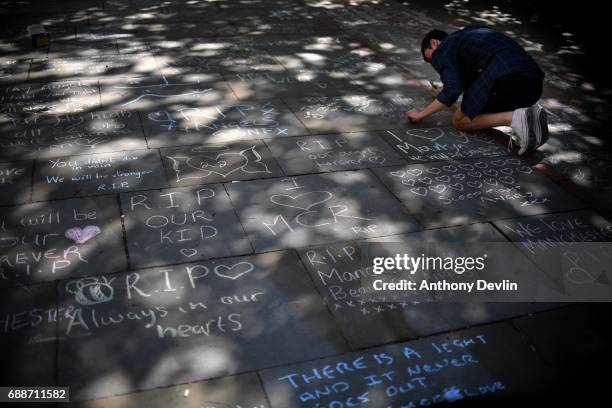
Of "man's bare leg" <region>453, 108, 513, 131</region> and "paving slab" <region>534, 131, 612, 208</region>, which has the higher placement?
"man's bare leg" <region>453, 108, 513, 131</region>

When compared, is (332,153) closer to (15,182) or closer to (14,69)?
(15,182)

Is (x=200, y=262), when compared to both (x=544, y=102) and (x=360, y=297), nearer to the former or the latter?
(x=360, y=297)

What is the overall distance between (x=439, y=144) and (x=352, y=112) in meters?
1.24

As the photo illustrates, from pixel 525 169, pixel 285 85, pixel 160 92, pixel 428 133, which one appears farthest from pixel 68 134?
pixel 525 169

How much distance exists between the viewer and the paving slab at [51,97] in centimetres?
597

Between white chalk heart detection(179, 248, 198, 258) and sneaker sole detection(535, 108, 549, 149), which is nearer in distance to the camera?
white chalk heart detection(179, 248, 198, 258)

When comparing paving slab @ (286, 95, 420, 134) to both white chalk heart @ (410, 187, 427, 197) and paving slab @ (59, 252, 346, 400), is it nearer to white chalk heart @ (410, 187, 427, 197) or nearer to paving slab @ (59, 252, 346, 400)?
white chalk heart @ (410, 187, 427, 197)

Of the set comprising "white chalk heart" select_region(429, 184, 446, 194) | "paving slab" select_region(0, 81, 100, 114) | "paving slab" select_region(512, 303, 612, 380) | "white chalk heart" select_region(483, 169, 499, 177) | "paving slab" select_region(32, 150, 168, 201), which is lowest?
"paving slab" select_region(512, 303, 612, 380)

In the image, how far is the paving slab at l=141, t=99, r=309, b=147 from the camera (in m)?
5.58

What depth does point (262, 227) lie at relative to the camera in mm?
4250

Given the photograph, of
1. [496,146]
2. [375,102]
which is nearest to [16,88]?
[375,102]

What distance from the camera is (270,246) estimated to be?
405 cm

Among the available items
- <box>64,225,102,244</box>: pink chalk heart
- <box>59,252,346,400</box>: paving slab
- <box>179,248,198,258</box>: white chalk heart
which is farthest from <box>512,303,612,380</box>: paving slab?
<box>64,225,102,244</box>: pink chalk heart

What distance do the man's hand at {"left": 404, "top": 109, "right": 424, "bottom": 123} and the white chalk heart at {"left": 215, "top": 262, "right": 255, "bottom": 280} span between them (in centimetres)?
326
